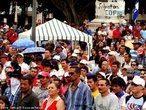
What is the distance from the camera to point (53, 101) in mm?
9141

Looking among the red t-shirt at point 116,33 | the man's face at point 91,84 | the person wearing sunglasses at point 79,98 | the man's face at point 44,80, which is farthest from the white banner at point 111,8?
Answer: the person wearing sunglasses at point 79,98

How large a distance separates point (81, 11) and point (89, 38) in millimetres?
18910

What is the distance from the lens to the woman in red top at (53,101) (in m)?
9.09

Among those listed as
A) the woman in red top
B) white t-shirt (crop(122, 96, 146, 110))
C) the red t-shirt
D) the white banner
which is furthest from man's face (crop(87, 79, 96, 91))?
the red t-shirt

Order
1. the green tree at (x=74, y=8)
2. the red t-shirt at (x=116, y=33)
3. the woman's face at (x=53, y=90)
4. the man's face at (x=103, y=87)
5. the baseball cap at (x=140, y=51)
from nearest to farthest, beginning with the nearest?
the woman's face at (x=53, y=90) < the man's face at (x=103, y=87) < the baseball cap at (x=140, y=51) < the red t-shirt at (x=116, y=33) < the green tree at (x=74, y=8)

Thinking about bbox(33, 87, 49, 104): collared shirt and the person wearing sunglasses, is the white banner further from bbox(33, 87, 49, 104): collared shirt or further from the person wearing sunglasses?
the person wearing sunglasses

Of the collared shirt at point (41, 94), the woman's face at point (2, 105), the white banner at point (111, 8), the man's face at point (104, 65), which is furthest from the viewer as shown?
the white banner at point (111, 8)

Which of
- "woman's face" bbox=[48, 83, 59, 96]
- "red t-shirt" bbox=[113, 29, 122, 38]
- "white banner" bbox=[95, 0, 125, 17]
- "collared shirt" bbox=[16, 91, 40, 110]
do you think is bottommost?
"red t-shirt" bbox=[113, 29, 122, 38]

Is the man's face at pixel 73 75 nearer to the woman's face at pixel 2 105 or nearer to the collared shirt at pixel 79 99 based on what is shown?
the collared shirt at pixel 79 99

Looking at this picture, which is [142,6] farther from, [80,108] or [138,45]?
[80,108]

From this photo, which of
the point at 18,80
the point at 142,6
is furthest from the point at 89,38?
the point at 142,6

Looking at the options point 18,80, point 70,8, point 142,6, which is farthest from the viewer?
point 142,6

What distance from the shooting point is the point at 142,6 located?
151ft

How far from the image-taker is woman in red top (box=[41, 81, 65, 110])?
358 inches
